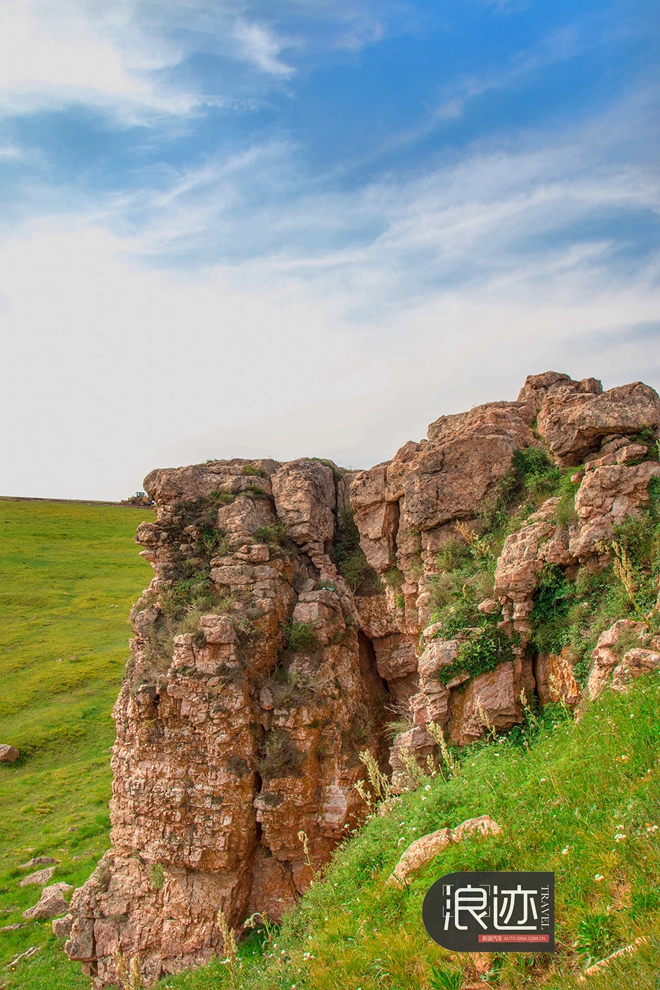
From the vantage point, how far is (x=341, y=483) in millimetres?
17359

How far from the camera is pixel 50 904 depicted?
730 inches

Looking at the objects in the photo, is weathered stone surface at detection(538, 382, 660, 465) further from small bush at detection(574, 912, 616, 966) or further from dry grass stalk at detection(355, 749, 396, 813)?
small bush at detection(574, 912, 616, 966)

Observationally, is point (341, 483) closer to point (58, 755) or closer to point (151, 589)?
point (151, 589)

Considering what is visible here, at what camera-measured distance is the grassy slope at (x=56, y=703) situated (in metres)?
19.6

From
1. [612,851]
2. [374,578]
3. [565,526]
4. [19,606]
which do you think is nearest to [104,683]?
[19,606]

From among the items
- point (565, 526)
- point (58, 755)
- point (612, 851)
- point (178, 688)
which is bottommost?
point (58, 755)

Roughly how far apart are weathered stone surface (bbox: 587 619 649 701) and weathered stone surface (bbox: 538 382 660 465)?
12.4 ft

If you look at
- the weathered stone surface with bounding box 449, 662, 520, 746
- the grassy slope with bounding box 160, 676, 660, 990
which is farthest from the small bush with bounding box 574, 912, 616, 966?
the weathered stone surface with bounding box 449, 662, 520, 746

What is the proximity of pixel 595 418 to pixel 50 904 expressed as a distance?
2119 cm

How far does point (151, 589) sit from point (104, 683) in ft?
73.0

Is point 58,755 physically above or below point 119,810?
below

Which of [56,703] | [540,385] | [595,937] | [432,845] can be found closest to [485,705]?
[432,845]

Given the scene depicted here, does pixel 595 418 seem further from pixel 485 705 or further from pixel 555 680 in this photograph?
pixel 485 705

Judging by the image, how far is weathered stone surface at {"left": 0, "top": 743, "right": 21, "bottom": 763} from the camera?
27.0m
